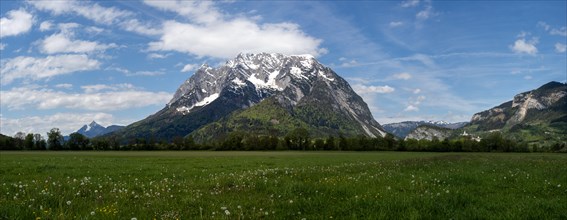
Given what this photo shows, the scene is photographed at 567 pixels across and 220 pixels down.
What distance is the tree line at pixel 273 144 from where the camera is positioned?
166 metres

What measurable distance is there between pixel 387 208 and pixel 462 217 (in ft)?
5.92

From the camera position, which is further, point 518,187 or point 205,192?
point 518,187

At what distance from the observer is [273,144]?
584 feet

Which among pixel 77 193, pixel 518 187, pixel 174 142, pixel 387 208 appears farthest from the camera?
pixel 174 142

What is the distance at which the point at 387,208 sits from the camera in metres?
10.6

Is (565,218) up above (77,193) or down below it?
below

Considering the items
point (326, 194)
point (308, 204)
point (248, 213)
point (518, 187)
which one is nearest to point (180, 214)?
point (248, 213)

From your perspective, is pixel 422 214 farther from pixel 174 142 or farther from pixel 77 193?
pixel 174 142

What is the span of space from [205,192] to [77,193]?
3.72m

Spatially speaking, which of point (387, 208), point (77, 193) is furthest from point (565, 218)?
point (77, 193)

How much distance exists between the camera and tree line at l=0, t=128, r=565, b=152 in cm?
16650

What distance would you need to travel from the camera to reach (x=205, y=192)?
13102mm

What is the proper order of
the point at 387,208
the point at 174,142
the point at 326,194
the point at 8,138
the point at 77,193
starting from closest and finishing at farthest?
the point at 387,208
the point at 77,193
the point at 326,194
the point at 8,138
the point at 174,142

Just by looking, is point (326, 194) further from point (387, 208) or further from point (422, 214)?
point (422, 214)
